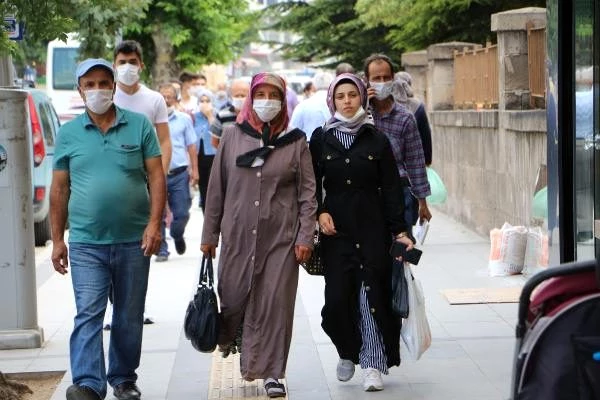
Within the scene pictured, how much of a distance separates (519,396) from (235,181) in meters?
3.21

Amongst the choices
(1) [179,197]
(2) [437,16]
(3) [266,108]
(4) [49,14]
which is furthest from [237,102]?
(2) [437,16]

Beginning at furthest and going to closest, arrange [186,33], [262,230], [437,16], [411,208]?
[186,33], [437,16], [411,208], [262,230]

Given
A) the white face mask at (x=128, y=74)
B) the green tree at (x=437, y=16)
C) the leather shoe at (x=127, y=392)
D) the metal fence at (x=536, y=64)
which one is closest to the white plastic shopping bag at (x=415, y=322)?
the leather shoe at (x=127, y=392)

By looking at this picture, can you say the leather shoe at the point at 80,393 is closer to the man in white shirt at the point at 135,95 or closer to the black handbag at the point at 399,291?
the black handbag at the point at 399,291

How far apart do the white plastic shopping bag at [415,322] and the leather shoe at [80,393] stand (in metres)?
1.71

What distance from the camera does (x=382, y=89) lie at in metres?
8.22

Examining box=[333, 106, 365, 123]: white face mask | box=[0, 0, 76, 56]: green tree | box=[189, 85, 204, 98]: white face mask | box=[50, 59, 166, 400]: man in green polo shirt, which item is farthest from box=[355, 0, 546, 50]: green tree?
box=[50, 59, 166, 400]: man in green polo shirt

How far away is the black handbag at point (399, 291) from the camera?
7.24 metres

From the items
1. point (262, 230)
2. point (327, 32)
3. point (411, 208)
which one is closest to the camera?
point (262, 230)

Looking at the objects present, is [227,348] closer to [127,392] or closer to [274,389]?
[274,389]

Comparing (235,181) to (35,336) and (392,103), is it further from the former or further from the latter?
(35,336)

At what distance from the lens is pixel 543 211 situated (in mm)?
10500

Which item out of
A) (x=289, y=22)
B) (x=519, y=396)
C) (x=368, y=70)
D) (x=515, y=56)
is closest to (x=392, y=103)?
(x=368, y=70)

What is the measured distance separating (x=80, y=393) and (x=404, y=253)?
1818 mm
